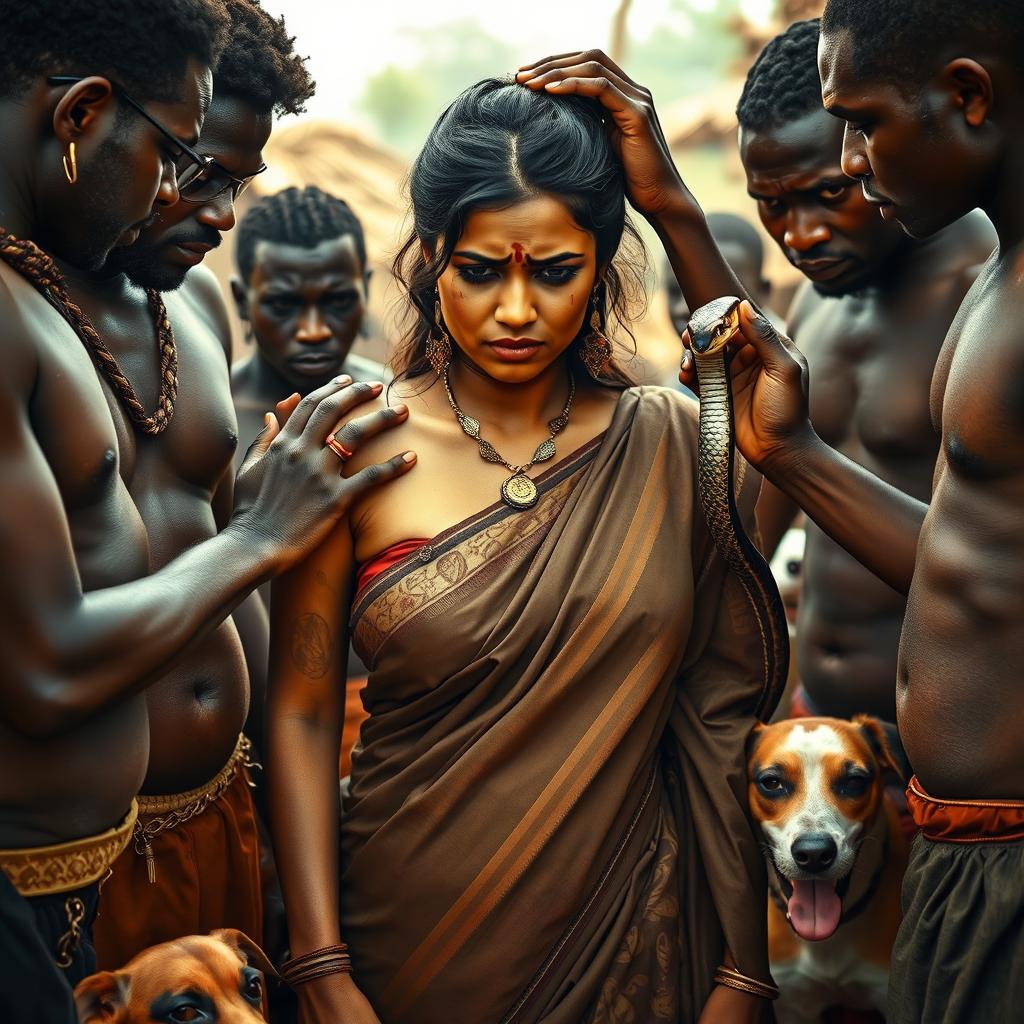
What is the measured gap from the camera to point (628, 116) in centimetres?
346

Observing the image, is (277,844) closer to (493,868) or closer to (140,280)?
(493,868)

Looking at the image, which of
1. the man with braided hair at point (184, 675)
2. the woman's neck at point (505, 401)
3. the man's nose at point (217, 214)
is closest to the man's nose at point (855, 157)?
the woman's neck at point (505, 401)

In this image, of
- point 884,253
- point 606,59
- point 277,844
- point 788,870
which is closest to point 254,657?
point 277,844

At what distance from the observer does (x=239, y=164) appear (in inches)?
161

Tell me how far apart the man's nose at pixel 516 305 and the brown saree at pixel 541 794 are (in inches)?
17.2

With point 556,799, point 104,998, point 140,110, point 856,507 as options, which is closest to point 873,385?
point 856,507

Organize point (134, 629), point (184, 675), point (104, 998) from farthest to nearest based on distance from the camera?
1. point (184, 675)
2. point (104, 998)
3. point (134, 629)

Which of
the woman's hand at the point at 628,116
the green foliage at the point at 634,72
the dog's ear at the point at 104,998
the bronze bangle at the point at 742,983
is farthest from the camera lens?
the green foliage at the point at 634,72

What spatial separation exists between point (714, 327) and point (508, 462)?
23.3 inches

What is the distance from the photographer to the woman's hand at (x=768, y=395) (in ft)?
11.0

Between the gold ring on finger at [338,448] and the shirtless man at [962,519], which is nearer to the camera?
the shirtless man at [962,519]

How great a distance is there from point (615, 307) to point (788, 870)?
4.94 ft

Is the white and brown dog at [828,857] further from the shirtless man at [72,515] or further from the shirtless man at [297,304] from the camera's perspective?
the shirtless man at [297,304]

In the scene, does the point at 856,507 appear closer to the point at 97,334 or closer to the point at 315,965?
the point at 315,965
